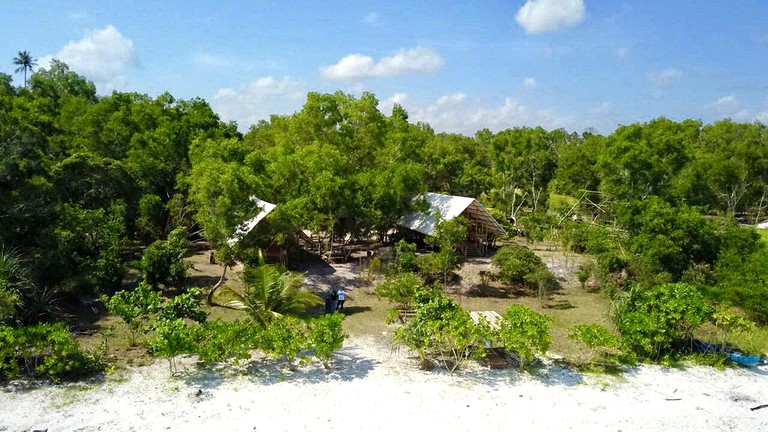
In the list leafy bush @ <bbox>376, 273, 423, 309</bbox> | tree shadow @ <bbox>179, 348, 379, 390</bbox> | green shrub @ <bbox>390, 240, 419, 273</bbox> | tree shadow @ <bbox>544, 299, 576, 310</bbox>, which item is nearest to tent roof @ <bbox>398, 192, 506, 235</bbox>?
green shrub @ <bbox>390, 240, 419, 273</bbox>

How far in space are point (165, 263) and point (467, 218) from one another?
15572 millimetres

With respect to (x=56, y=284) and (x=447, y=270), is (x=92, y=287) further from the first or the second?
(x=447, y=270)

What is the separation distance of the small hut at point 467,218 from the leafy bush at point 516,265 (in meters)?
4.60

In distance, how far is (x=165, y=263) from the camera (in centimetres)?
1784

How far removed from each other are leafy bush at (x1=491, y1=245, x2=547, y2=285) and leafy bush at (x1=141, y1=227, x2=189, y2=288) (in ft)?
42.5

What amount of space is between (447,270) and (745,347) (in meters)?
A: 10.5

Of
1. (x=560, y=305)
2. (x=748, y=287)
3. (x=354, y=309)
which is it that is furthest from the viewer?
(x=560, y=305)

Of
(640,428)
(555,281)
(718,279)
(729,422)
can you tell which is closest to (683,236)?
(718,279)

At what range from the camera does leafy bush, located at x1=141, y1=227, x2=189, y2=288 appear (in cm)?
1748

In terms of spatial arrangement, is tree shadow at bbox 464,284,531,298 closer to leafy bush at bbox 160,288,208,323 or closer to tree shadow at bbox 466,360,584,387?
tree shadow at bbox 466,360,584,387

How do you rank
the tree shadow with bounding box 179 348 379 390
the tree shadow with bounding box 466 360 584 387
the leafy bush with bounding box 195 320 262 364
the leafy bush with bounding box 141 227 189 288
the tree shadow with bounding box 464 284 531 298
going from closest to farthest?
the leafy bush with bounding box 195 320 262 364 < the tree shadow with bounding box 179 348 379 390 < the tree shadow with bounding box 466 360 584 387 < the leafy bush with bounding box 141 227 189 288 < the tree shadow with bounding box 464 284 531 298

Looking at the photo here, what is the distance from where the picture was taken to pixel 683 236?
20625 mm

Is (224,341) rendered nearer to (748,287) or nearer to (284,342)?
(284,342)

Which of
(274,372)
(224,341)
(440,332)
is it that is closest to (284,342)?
(274,372)
